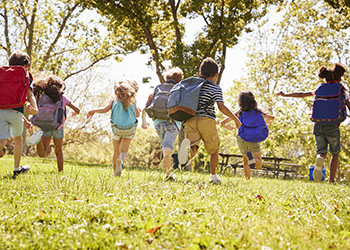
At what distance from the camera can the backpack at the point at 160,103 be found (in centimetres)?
602

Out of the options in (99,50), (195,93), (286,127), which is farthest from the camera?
(99,50)

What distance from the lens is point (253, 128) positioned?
7.16 metres

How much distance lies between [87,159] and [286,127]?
798 inches

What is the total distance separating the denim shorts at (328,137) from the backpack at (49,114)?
5.25 metres

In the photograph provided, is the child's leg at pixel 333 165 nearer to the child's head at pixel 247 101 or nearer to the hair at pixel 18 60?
the child's head at pixel 247 101

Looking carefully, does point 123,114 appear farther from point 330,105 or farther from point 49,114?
point 330,105

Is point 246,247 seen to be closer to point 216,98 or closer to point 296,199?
point 296,199

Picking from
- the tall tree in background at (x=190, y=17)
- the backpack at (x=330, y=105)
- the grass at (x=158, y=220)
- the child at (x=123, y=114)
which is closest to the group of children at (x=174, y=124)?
the child at (x=123, y=114)

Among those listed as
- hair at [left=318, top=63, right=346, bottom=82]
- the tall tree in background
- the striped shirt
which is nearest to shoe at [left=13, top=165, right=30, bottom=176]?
the striped shirt

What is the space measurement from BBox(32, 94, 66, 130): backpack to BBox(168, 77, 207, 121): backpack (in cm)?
221

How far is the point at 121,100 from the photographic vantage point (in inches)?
248

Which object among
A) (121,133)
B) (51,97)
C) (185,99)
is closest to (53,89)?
(51,97)

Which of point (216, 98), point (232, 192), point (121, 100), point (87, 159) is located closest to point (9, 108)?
point (121, 100)

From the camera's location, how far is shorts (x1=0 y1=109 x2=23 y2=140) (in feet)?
18.0
